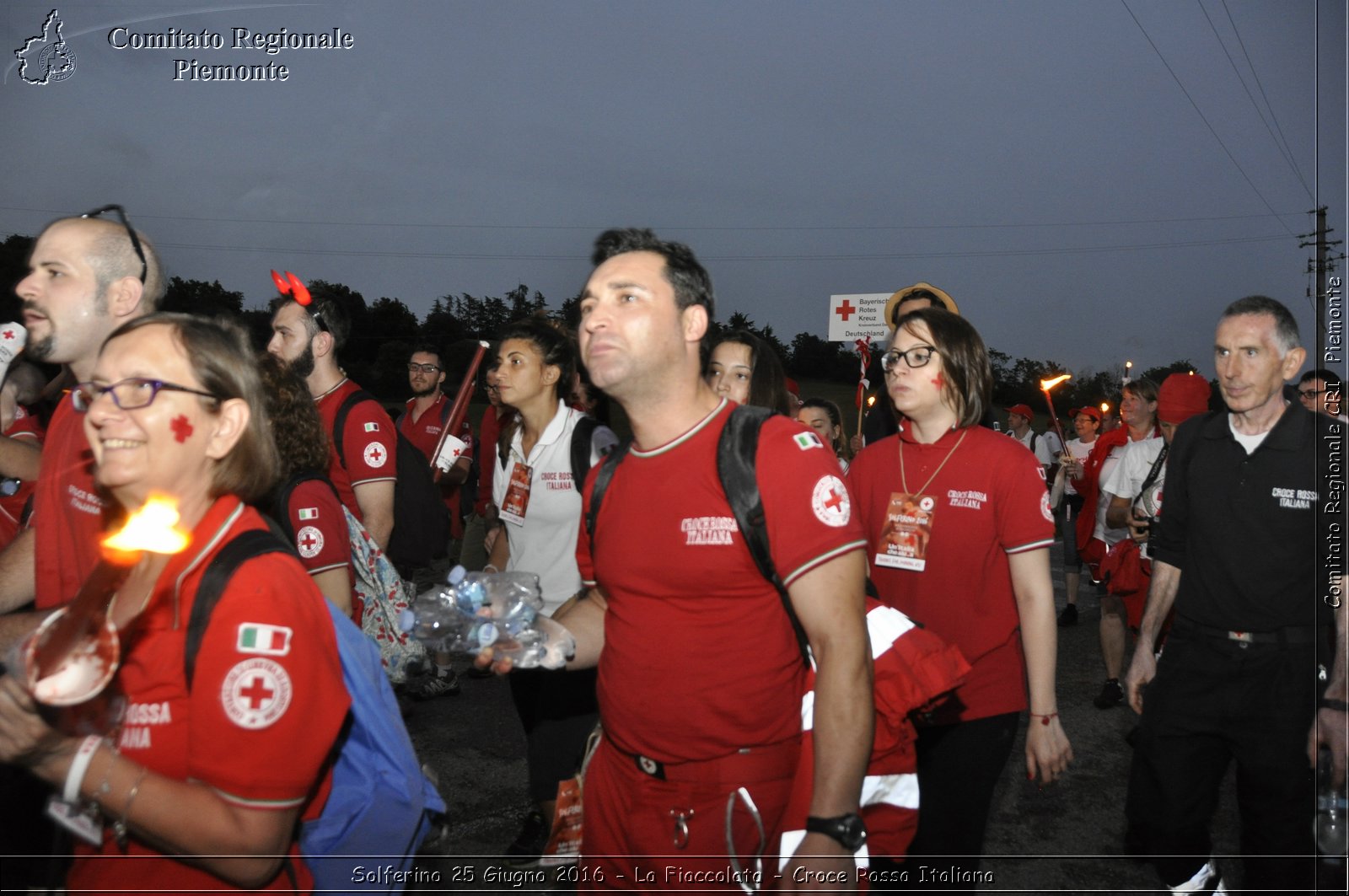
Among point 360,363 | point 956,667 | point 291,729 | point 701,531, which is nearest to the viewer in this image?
point 291,729

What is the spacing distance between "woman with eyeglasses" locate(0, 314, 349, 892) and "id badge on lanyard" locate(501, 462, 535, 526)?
2553 millimetres

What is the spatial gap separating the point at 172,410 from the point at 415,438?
734 centimetres

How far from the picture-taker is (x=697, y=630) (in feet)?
8.16

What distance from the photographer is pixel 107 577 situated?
6.22ft

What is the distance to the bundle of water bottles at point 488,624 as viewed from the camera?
2754mm

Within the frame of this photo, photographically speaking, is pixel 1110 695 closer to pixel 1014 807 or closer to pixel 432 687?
pixel 1014 807

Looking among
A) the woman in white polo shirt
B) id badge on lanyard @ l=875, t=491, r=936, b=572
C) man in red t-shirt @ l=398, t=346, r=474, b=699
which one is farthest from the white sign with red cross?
id badge on lanyard @ l=875, t=491, r=936, b=572

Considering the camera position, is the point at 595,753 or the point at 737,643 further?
the point at 595,753

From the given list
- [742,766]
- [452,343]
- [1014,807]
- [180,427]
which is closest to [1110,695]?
[1014,807]

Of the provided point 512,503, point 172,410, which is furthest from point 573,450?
point 172,410

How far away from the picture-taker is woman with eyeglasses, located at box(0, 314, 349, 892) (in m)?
1.82

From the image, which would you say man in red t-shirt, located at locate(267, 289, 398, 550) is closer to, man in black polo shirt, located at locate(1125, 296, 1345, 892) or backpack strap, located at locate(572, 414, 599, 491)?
backpack strap, located at locate(572, 414, 599, 491)

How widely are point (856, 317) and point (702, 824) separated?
511 inches

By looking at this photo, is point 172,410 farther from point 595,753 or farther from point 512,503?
point 512,503
